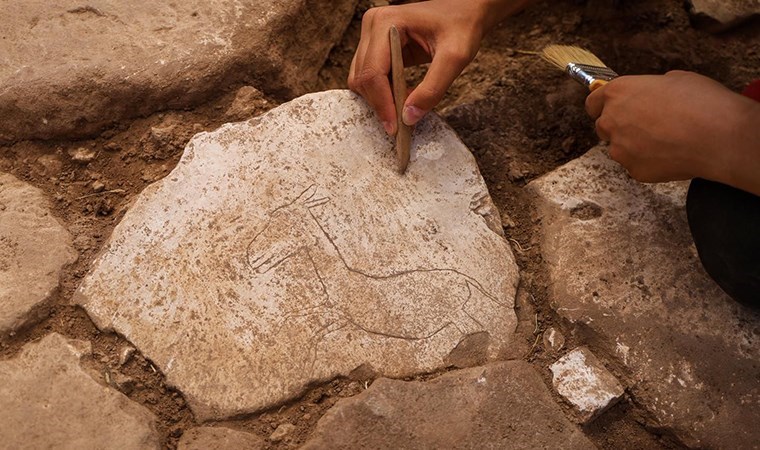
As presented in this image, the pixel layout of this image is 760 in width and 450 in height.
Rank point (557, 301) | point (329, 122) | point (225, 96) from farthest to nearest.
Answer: point (225, 96)
point (329, 122)
point (557, 301)

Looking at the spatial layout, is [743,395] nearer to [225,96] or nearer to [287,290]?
[287,290]

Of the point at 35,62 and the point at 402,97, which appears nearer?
the point at 402,97

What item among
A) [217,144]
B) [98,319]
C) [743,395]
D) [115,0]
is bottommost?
[743,395]

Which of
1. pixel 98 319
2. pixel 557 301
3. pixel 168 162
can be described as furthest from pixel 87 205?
pixel 557 301

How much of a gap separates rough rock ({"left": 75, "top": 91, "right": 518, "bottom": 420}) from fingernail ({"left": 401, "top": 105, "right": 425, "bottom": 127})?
94 mm

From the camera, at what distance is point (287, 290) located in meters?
1.46

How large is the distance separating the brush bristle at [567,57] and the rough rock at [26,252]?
1.06m

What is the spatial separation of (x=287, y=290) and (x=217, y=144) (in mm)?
352

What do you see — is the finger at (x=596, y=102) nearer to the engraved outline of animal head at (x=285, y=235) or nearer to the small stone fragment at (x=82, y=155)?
the engraved outline of animal head at (x=285, y=235)

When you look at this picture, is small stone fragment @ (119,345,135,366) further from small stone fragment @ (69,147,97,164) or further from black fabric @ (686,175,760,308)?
black fabric @ (686,175,760,308)

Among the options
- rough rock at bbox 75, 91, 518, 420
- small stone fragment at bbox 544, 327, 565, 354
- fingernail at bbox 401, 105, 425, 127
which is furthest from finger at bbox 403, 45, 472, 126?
small stone fragment at bbox 544, 327, 565, 354

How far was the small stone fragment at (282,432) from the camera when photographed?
4.47 ft

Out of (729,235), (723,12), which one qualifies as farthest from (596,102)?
(723,12)

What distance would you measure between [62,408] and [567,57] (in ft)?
3.95
